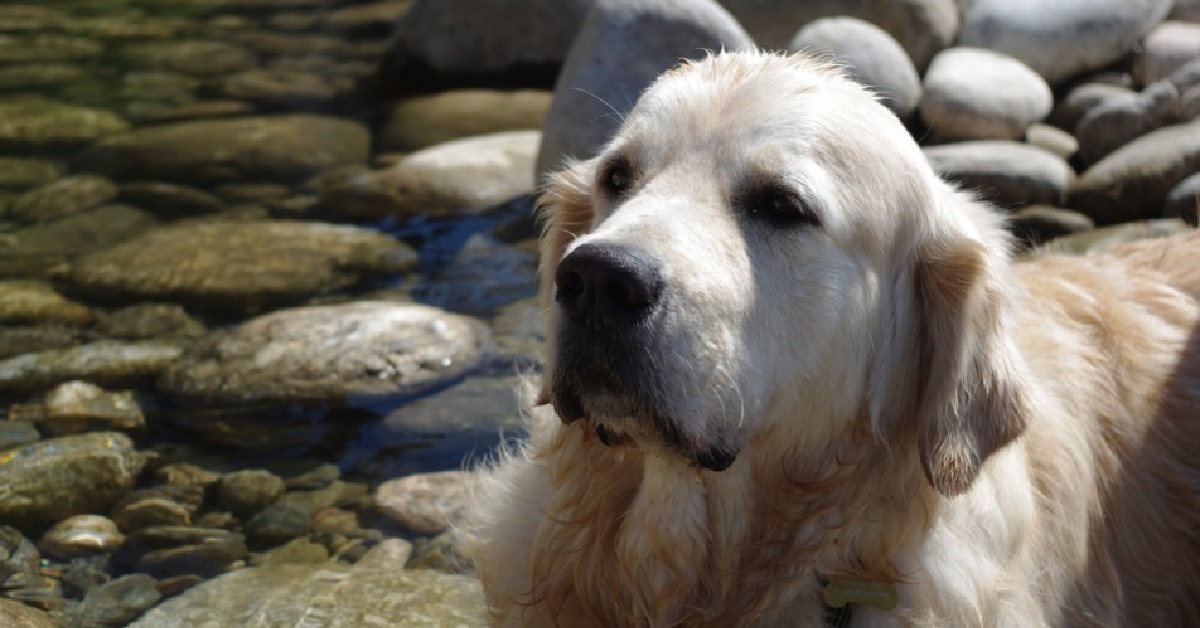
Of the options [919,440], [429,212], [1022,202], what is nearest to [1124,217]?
[1022,202]

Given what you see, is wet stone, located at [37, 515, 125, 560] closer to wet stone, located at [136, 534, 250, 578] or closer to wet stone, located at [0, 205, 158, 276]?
wet stone, located at [136, 534, 250, 578]

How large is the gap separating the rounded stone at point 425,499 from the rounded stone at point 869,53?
15.2ft

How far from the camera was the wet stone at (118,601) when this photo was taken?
4.24m

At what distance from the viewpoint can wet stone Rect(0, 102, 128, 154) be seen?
31.9 feet

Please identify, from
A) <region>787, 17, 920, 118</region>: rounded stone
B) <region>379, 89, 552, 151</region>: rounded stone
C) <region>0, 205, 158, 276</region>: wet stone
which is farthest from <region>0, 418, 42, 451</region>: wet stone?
<region>787, 17, 920, 118</region>: rounded stone

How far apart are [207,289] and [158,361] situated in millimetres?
949

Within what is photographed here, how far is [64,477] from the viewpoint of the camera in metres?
4.99

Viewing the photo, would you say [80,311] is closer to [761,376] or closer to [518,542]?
[518,542]

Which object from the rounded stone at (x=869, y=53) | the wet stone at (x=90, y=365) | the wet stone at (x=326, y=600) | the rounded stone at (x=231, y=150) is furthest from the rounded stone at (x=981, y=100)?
the wet stone at (x=326, y=600)

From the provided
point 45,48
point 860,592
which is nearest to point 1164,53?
point 860,592

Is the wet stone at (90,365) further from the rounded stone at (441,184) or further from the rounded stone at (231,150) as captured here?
the rounded stone at (231,150)

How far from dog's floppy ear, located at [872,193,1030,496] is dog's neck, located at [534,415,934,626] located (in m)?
0.14

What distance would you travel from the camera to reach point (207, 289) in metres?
7.06

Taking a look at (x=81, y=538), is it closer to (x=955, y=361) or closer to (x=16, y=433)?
(x=16, y=433)
